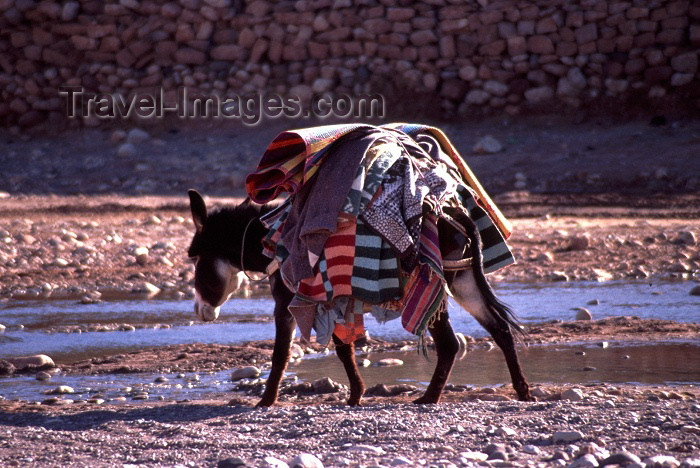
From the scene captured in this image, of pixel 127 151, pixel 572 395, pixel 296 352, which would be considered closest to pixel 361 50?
pixel 127 151

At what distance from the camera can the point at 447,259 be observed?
4.80m

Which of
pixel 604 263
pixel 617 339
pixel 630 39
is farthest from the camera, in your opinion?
pixel 630 39

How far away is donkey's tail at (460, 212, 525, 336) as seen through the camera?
4824mm

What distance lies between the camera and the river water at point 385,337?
19.0 ft

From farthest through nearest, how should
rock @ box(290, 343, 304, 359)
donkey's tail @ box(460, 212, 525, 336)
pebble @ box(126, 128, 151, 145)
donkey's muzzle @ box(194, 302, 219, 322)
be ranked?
pebble @ box(126, 128, 151, 145)
rock @ box(290, 343, 304, 359)
donkey's muzzle @ box(194, 302, 219, 322)
donkey's tail @ box(460, 212, 525, 336)

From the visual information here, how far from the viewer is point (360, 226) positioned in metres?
4.68

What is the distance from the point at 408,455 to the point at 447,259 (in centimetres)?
141

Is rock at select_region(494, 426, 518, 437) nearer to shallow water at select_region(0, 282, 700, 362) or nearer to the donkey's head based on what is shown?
the donkey's head

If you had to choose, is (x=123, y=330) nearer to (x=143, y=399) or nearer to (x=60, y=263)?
(x=143, y=399)

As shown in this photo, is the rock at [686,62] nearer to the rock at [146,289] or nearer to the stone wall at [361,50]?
the stone wall at [361,50]

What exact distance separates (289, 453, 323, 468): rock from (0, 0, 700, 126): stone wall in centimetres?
1180

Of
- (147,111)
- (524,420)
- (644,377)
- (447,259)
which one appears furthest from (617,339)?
(147,111)

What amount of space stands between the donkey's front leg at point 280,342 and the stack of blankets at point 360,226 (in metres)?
0.17

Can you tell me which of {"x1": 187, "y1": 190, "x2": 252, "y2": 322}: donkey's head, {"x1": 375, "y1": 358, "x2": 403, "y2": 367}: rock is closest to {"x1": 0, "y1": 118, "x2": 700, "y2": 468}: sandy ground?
{"x1": 375, "y1": 358, "x2": 403, "y2": 367}: rock
